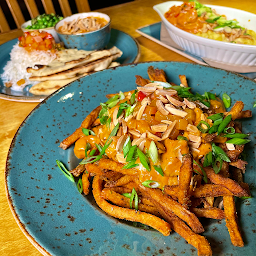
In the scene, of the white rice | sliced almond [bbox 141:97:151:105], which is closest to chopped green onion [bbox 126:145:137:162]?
sliced almond [bbox 141:97:151:105]

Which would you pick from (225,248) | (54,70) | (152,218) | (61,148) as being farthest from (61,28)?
(225,248)

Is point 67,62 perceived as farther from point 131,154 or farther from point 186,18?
point 186,18

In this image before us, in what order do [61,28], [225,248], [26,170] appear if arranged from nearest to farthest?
1. [225,248]
2. [26,170]
3. [61,28]

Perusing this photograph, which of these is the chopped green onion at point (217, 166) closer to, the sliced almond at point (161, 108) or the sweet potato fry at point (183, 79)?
the sliced almond at point (161, 108)

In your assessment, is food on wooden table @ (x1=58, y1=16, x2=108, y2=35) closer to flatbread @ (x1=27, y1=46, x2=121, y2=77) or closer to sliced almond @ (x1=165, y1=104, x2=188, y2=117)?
flatbread @ (x1=27, y1=46, x2=121, y2=77)

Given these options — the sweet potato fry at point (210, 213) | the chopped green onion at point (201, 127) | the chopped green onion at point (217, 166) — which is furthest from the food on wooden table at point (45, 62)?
the sweet potato fry at point (210, 213)

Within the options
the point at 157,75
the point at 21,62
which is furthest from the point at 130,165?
the point at 21,62

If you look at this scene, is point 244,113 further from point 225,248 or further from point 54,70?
point 54,70
